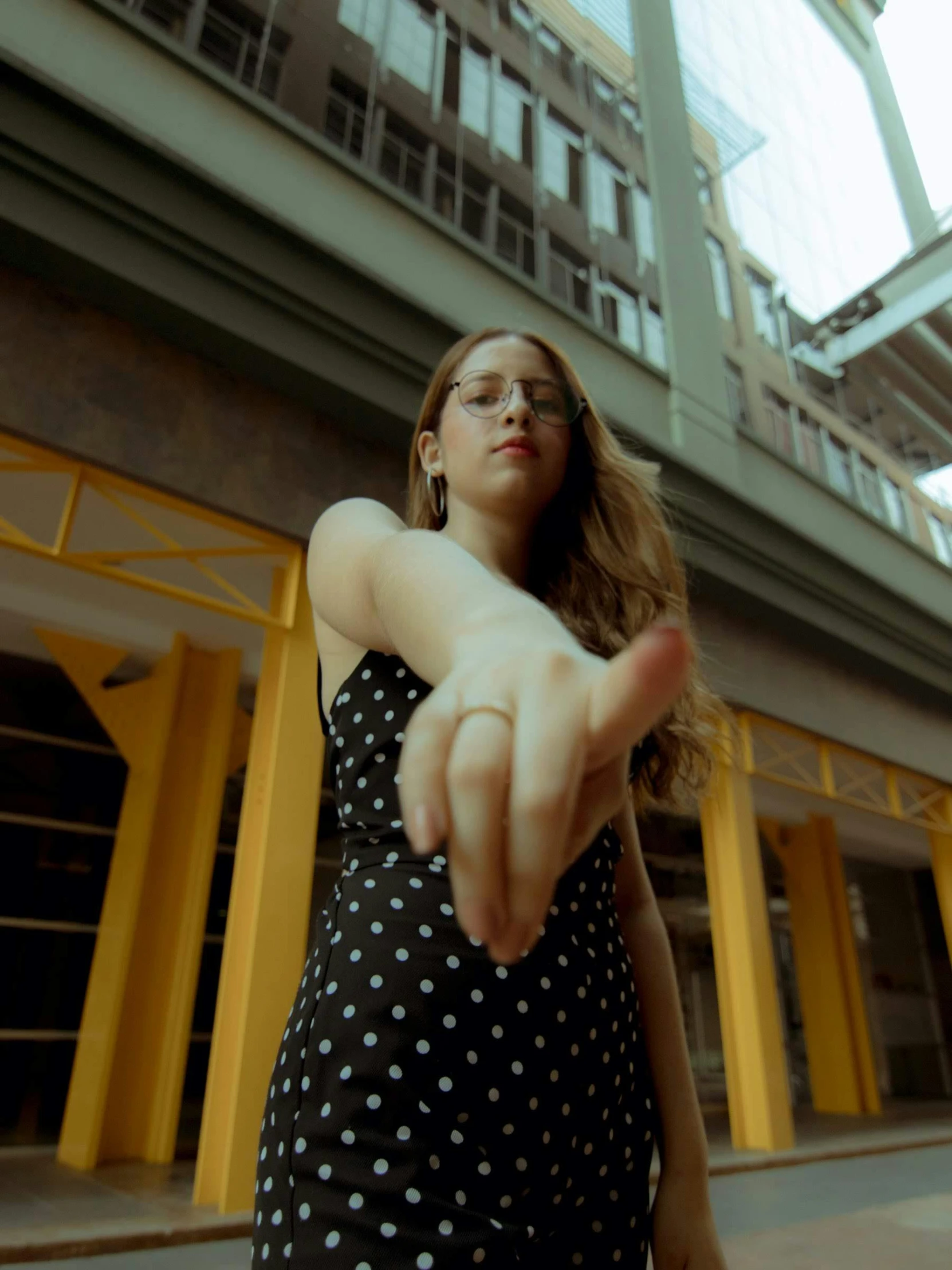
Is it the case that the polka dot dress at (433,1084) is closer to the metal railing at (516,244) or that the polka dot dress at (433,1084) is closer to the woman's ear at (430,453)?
the woman's ear at (430,453)

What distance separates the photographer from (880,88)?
15445 mm

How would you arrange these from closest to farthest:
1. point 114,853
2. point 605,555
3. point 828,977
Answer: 1. point 605,555
2. point 114,853
3. point 828,977

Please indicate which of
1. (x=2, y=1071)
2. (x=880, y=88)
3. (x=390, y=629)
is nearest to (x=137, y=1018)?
(x=2, y=1071)

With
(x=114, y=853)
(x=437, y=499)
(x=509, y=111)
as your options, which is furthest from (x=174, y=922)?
(x=509, y=111)

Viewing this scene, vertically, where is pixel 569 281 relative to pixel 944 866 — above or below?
above

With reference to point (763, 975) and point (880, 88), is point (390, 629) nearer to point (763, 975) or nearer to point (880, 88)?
point (763, 975)

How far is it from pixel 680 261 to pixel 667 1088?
8.76m

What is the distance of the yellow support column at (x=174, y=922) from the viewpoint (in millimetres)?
5891

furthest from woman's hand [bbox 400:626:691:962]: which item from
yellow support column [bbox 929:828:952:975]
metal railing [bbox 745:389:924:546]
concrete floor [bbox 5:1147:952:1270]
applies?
yellow support column [bbox 929:828:952:975]

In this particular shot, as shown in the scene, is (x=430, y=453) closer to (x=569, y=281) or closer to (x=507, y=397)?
(x=507, y=397)

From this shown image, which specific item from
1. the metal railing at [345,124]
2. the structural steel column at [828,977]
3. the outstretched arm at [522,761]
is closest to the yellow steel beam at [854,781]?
the structural steel column at [828,977]

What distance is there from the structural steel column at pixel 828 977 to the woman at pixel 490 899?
12000mm

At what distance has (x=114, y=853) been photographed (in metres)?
6.49

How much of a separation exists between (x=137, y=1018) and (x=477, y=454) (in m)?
6.52
